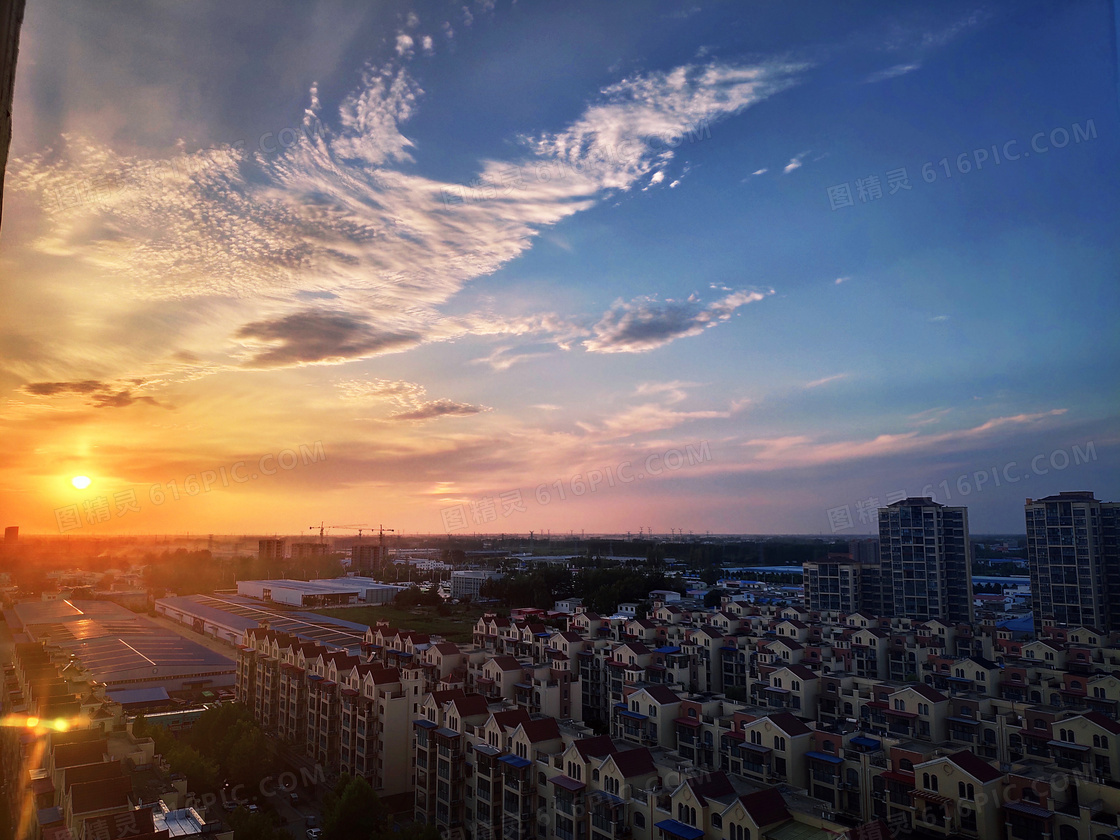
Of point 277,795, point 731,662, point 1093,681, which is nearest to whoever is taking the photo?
point 277,795

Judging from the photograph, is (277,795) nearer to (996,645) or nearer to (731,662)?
(731,662)

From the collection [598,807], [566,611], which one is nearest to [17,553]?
[566,611]

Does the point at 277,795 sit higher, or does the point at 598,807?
the point at 598,807

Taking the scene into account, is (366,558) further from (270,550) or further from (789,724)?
(789,724)

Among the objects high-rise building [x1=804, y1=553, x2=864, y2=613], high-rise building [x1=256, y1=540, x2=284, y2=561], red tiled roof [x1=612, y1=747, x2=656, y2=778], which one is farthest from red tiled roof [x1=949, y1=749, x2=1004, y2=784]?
high-rise building [x1=256, y1=540, x2=284, y2=561]

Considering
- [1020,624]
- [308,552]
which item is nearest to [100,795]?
[1020,624]

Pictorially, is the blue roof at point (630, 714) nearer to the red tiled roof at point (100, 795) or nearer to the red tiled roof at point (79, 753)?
the red tiled roof at point (100, 795)

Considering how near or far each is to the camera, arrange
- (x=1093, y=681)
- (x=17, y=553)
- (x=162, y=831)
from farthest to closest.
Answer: (x=17, y=553)
(x=1093, y=681)
(x=162, y=831)

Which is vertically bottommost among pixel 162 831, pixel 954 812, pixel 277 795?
pixel 277 795
